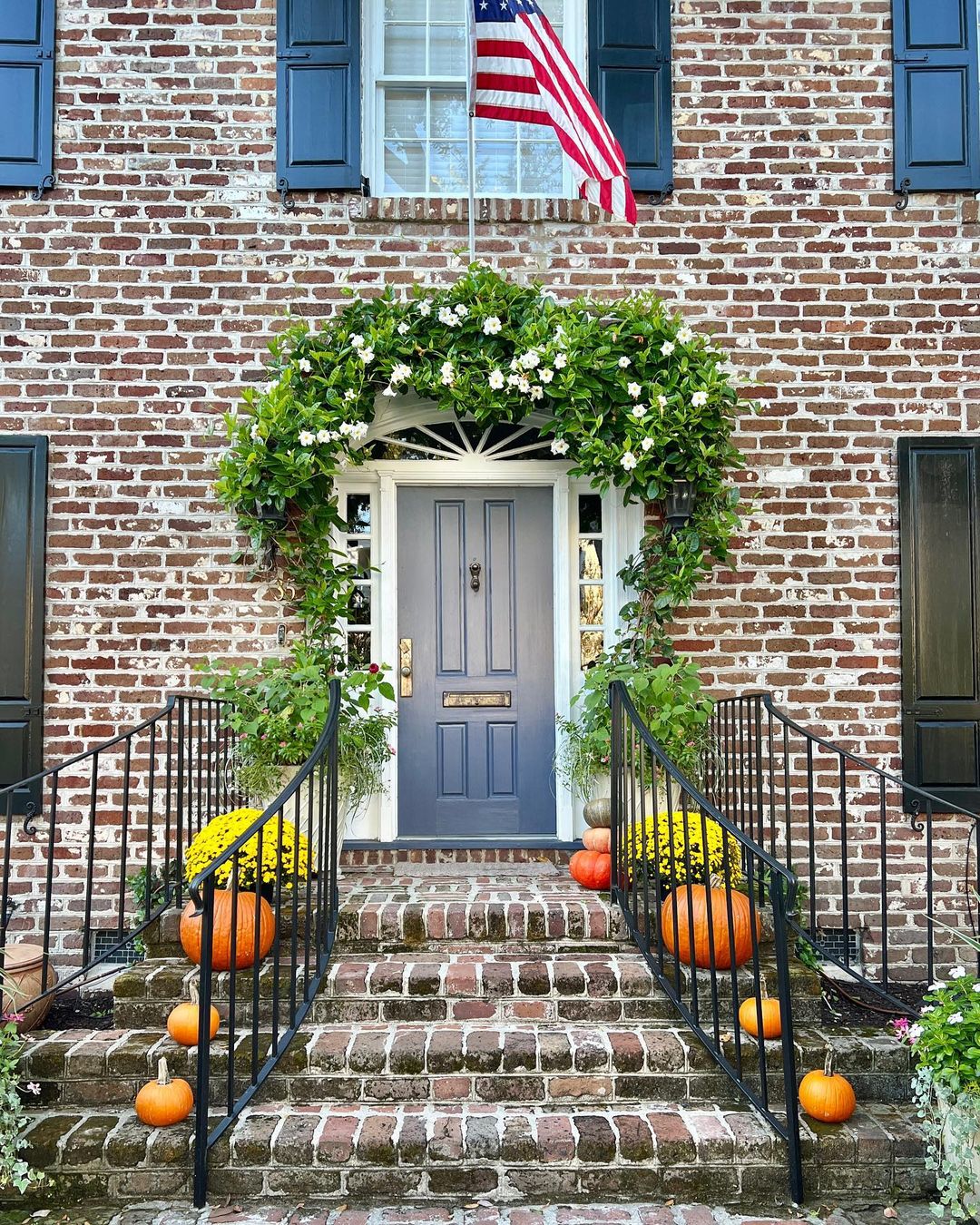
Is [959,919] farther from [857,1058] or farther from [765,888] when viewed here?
[857,1058]

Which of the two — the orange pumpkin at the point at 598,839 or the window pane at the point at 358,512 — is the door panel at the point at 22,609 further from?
the orange pumpkin at the point at 598,839

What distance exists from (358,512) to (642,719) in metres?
1.85

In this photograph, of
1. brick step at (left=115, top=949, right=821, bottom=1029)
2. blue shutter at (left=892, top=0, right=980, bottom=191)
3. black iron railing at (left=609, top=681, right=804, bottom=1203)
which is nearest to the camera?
black iron railing at (left=609, top=681, right=804, bottom=1203)

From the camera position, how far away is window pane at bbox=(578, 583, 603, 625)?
198 inches

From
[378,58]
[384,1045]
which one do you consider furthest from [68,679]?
[378,58]

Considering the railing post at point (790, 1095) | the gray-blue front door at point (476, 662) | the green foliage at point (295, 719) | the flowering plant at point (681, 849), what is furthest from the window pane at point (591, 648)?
the railing post at point (790, 1095)

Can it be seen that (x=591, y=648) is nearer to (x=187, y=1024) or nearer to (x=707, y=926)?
(x=707, y=926)

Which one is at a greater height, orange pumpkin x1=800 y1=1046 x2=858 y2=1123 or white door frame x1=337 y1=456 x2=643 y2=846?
white door frame x1=337 y1=456 x2=643 y2=846

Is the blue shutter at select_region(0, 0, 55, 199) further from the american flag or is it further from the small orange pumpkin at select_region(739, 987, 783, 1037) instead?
the small orange pumpkin at select_region(739, 987, 783, 1037)

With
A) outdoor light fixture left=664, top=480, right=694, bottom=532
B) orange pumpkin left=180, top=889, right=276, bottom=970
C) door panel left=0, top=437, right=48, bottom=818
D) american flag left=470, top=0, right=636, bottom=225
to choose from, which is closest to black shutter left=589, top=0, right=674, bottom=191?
american flag left=470, top=0, right=636, bottom=225

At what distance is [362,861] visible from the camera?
480cm

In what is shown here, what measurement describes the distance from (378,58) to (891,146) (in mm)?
2625

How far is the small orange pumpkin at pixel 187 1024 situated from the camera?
130 inches

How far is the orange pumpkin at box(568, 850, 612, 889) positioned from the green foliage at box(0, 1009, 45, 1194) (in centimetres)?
217
